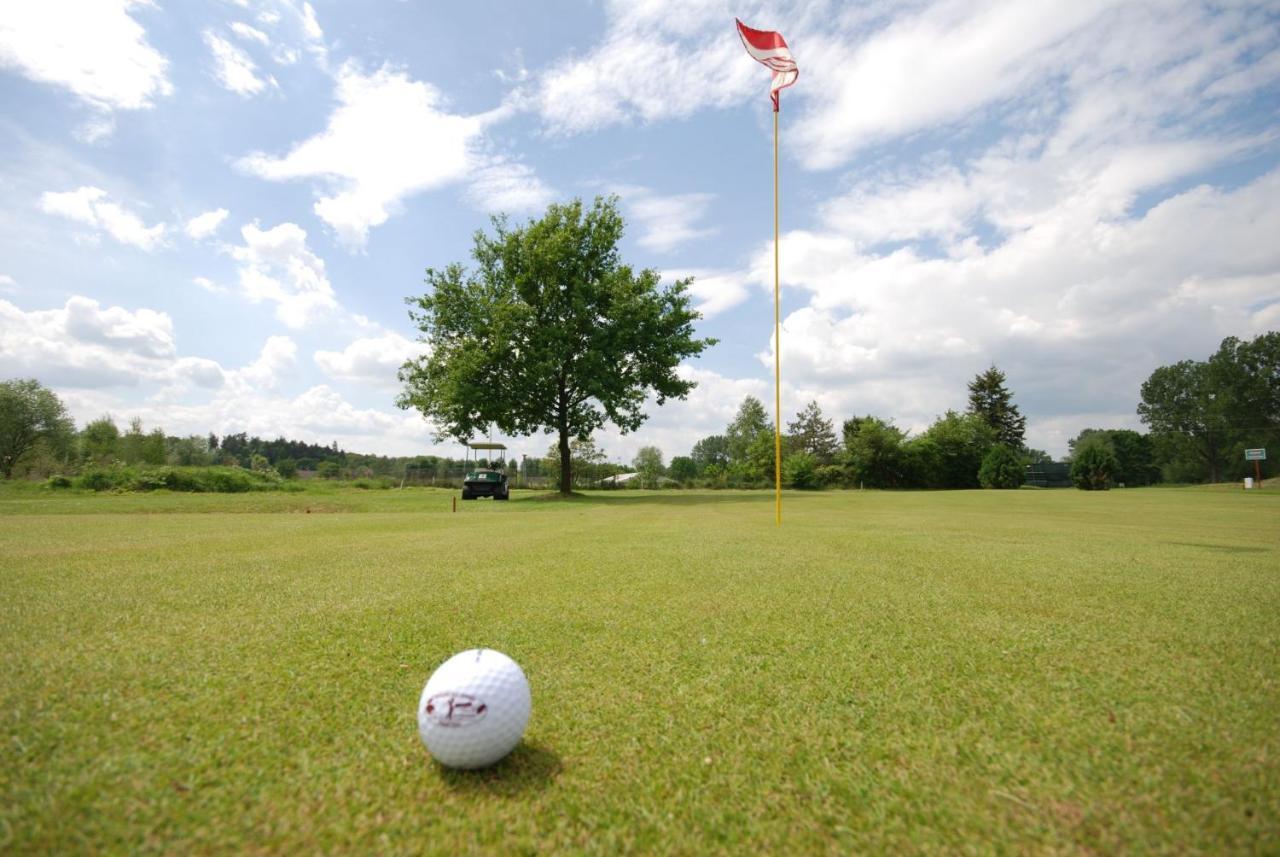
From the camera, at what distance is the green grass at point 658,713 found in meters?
2.08

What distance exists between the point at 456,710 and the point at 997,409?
8386cm

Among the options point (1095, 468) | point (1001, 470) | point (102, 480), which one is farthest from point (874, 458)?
point (102, 480)

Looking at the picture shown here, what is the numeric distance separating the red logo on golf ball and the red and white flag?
16.9 meters

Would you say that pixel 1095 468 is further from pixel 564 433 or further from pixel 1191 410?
pixel 1191 410

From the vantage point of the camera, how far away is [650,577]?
682cm

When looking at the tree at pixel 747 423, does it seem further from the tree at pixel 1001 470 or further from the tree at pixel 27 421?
the tree at pixel 27 421

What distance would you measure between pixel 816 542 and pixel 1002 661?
6.87m

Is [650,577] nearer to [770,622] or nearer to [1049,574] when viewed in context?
[770,622]

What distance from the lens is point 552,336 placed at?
27500 mm

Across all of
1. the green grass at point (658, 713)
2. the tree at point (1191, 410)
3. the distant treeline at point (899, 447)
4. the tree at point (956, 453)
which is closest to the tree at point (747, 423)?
the distant treeline at point (899, 447)

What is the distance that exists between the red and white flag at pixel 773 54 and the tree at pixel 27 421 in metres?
60.5

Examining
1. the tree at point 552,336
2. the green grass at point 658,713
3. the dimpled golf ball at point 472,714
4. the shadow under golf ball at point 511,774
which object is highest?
the tree at point 552,336

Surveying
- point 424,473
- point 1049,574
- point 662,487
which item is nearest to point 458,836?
point 1049,574

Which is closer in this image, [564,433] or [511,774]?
[511,774]
